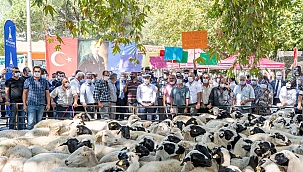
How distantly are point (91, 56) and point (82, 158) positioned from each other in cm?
1401

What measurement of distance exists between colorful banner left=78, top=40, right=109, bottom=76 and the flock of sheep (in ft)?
32.7

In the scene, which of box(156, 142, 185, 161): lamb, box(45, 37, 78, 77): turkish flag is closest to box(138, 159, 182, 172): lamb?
box(156, 142, 185, 161): lamb

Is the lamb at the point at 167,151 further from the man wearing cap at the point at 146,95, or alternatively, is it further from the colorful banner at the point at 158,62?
the colorful banner at the point at 158,62

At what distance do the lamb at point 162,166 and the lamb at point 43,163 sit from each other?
4.35 ft

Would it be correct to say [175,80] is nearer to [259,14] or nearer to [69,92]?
[69,92]

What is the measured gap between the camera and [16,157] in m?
6.71

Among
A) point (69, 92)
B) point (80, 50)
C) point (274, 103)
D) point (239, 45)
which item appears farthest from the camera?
point (80, 50)

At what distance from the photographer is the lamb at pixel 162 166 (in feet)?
19.7

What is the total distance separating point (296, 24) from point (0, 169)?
55.8ft

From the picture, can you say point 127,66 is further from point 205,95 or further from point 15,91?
point 15,91

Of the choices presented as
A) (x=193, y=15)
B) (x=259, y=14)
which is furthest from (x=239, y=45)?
(x=193, y=15)

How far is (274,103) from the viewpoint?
15680mm

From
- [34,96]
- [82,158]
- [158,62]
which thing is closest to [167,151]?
[82,158]

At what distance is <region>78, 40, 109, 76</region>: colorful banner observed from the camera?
19281 millimetres
